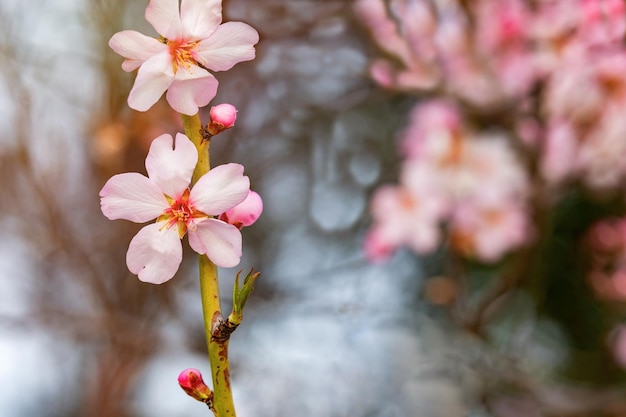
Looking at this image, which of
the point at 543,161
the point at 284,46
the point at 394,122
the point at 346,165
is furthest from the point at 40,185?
the point at 543,161

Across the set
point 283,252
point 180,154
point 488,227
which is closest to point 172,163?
A: point 180,154

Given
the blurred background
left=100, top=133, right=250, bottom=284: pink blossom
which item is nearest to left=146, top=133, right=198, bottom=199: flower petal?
left=100, top=133, right=250, bottom=284: pink blossom

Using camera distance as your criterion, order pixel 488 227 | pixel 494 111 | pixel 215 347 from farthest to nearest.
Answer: pixel 488 227 → pixel 494 111 → pixel 215 347

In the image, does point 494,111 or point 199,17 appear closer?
point 199,17

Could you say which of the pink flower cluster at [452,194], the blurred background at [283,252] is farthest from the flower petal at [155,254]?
the pink flower cluster at [452,194]

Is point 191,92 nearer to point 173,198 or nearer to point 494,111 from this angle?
point 173,198

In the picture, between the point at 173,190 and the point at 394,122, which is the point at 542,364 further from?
the point at 173,190

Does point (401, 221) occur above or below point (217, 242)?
above
